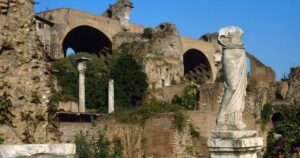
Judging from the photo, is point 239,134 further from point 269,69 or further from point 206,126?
point 269,69

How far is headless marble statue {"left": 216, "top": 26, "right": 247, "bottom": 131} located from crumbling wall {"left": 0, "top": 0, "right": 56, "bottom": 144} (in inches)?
165

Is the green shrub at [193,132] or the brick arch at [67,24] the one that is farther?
the brick arch at [67,24]

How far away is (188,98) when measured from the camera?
34438 millimetres

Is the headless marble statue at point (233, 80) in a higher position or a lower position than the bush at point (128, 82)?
lower

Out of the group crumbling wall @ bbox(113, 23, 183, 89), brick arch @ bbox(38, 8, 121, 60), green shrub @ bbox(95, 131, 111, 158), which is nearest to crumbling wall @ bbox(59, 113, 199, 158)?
green shrub @ bbox(95, 131, 111, 158)

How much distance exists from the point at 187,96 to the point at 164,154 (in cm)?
1877

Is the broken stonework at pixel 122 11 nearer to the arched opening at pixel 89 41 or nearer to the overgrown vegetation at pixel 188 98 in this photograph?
the arched opening at pixel 89 41

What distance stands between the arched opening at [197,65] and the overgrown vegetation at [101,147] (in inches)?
1617

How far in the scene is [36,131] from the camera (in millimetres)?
9398

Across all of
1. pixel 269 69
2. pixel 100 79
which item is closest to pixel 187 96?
pixel 100 79

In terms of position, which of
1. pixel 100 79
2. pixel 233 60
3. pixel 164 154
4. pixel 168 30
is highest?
pixel 168 30

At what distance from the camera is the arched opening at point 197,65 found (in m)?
58.8

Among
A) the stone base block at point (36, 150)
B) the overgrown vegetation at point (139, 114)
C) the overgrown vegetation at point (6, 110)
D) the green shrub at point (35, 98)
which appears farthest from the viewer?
the overgrown vegetation at point (139, 114)

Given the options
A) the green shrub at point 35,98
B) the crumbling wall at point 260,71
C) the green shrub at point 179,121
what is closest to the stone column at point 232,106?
the green shrub at point 35,98
